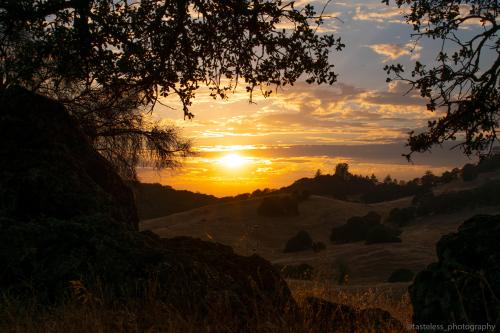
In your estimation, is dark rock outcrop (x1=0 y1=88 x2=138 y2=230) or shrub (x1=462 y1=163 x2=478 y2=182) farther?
shrub (x1=462 y1=163 x2=478 y2=182)

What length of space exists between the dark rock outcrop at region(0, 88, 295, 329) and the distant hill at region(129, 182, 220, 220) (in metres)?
60.1

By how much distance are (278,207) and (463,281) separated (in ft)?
163

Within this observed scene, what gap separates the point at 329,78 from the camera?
8.89m

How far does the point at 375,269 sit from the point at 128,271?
25397 mm

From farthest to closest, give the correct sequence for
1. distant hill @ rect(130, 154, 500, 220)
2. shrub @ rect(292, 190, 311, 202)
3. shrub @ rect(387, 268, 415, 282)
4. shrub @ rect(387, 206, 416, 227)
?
1. distant hill @ rect(130, 154, 500, 220)
2. shrub @ rect(292, 190, 311, 202)
3. shrub @ rect(387, 206, 416, 227)
4. shrub @ rect(387, 268, 415, 282)

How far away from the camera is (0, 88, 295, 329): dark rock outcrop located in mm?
5027

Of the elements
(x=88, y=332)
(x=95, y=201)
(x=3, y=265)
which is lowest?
→ (x=88, y=332)

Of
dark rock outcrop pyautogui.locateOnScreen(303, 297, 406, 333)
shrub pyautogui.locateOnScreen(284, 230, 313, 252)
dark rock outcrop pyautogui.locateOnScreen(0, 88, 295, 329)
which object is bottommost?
shrub pyautogui.locateOnScreen(284, 230, 313, 252)

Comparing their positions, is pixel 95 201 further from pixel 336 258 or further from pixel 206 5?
pixel 336 258

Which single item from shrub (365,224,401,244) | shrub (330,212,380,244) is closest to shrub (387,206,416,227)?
shrub (330,212,380,244)

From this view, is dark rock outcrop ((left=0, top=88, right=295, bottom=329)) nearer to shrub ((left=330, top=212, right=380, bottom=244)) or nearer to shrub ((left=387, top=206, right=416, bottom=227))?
shrub ((left=330, top=212, right=380, bottom=244))

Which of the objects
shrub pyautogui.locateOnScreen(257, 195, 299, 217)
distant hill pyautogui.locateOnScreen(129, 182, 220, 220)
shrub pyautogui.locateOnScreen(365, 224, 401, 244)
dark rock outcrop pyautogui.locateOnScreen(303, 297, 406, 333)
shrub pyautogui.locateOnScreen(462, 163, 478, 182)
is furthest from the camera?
distant hill pyautogui.locateOnScreen(129, 182, 220, 220)

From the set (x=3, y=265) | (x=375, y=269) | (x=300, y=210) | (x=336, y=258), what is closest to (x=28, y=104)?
(x=3, y=265)

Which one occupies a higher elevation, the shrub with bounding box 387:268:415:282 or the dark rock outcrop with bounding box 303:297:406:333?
the dark rock outcrop with bounding box 303:297:406:333
